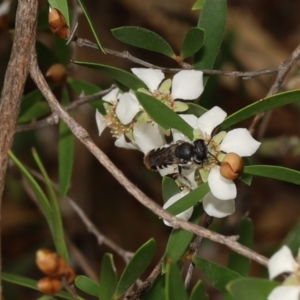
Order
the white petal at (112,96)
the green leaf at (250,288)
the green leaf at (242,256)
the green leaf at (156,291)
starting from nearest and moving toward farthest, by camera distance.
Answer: the green leaf at (250,288) < the green leaf at (156,291) < the white petal at (112,96) < the green leaf at (242,256)

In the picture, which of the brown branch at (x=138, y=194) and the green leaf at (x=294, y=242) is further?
the green leaf at (x=294, y=242)

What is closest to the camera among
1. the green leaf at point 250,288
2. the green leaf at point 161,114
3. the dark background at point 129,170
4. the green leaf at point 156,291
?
the green leaf at point 250,288

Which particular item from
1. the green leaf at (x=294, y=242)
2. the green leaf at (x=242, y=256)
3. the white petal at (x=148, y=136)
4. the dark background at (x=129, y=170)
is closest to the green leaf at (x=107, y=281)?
the white petal at (x=148, y=136)

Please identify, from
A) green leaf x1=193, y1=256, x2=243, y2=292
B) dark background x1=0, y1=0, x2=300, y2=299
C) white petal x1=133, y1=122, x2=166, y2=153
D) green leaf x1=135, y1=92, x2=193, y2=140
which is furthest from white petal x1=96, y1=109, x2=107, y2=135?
dark background x1=0, y1=0, x2=300, y2=299

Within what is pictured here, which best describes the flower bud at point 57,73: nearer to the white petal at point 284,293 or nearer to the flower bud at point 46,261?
the flower bud at point 46,261

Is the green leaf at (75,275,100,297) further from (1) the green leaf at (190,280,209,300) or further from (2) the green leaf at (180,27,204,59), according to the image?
(2) the green leaf at (180,27,204,59)
